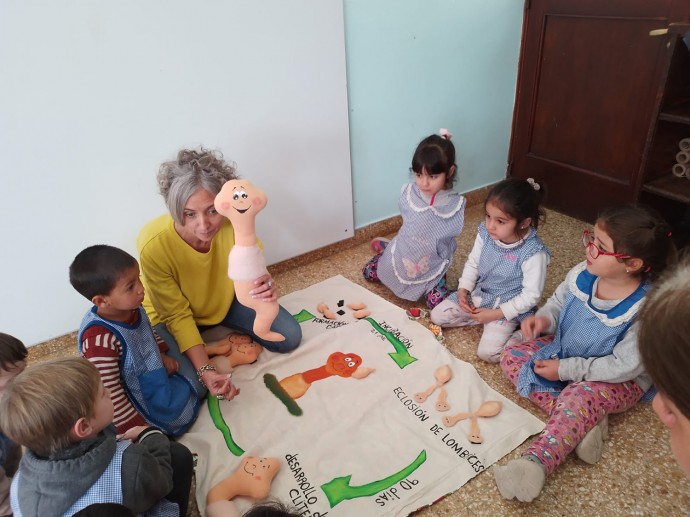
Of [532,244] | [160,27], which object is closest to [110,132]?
[160,27]

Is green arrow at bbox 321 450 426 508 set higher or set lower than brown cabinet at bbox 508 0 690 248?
lower

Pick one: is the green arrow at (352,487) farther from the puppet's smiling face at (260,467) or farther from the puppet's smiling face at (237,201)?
the puppet's smiling face at (237,201)

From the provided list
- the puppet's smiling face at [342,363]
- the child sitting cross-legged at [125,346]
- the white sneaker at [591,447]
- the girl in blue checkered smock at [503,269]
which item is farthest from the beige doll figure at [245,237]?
the white sneaker at [591,447]

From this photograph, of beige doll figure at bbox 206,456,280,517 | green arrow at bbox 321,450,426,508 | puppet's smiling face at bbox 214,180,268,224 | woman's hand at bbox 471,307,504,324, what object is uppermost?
puppet's smiling face at bbox 214,180,268,224

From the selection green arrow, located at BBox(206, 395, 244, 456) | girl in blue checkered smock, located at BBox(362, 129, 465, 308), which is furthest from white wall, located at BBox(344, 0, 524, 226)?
green arrow, located at BBox(206, 395, 244, 456)

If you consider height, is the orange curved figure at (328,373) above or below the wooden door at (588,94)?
below

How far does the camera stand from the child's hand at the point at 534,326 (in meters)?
1.40

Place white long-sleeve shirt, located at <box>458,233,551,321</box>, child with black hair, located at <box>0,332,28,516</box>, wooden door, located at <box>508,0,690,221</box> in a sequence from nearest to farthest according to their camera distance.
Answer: child with black hair, located at <box>0,332,28,516</box>, white long-sleeve shirt, located at <box>458,233,551,321</box>, wooden door, located at <box>508,0,690,221</box>

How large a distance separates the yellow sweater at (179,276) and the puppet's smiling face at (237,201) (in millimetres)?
368

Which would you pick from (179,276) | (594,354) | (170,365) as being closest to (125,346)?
(170,365)

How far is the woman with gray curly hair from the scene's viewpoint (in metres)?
1.25

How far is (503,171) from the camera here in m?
2.49

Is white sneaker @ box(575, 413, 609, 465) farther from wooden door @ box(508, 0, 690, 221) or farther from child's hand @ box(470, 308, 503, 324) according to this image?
wooden door @ box(508, 0, 690, 221)

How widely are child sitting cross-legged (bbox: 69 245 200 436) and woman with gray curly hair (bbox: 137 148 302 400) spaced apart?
0.12m
